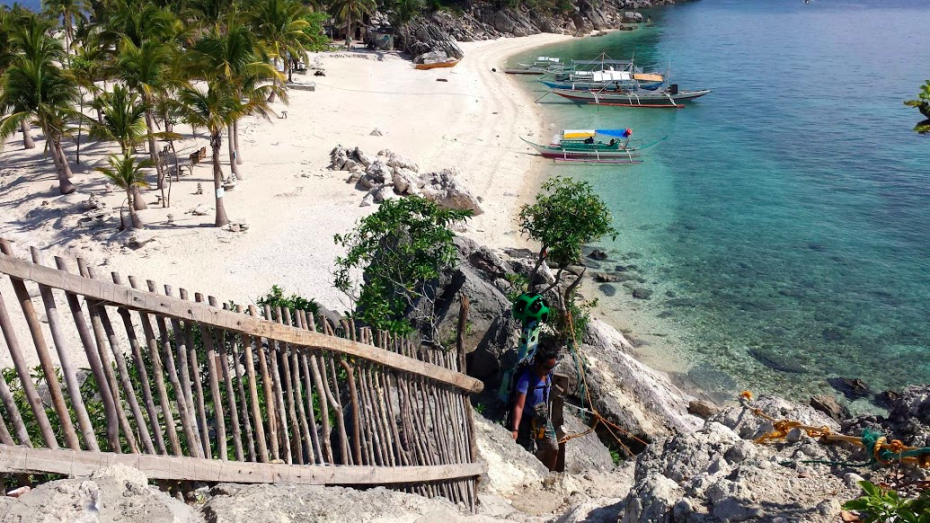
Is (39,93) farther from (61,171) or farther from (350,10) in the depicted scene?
(350,10)

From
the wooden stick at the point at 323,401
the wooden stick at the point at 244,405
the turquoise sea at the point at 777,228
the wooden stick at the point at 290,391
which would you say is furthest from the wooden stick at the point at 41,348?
the turquoise sea at the point at 777,228

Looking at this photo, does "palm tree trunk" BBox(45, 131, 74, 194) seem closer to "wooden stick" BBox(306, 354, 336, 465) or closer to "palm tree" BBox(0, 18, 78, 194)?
"palm tree" BBox(0, 18, 78, 194)

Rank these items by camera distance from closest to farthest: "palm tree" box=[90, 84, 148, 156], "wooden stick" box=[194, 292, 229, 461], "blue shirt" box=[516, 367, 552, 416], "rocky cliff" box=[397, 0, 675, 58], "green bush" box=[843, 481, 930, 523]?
"green bush" box=[843, 481, 930, 523]
"wooden stick" box=[194, 292, 229, 461]
"blue shirt" box=[516, 367, 552, 416]
"palm tree" box=[90, 84, 148, 156]
"rocky cliff" box=[397, 0, 675, 58]

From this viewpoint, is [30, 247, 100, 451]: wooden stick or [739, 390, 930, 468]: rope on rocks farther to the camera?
[739, 390, 930, 468]: rope on rocks

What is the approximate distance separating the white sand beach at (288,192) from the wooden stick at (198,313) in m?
8.17

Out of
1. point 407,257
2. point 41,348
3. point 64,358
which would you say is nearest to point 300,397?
point 64,358

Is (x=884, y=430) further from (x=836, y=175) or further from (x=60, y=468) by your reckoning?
(x=836, y=175)

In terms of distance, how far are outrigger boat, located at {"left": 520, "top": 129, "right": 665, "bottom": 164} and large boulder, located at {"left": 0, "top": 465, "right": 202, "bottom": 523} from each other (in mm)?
29621

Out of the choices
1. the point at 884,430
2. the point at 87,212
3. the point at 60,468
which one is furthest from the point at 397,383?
the point at 87,212

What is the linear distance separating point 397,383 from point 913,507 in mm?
4463

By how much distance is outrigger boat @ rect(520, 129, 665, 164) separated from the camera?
32.3 m

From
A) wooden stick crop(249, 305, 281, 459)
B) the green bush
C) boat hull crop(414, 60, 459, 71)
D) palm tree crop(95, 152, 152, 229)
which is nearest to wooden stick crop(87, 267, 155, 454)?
wooden stick crop(249, 305, 281, 459)

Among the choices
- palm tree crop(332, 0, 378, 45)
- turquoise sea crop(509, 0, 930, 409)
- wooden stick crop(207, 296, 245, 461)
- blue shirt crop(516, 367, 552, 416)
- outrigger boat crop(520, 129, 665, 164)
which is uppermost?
palm tree crop(332, 0, 378, 45)

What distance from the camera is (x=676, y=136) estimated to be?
1524 inches
